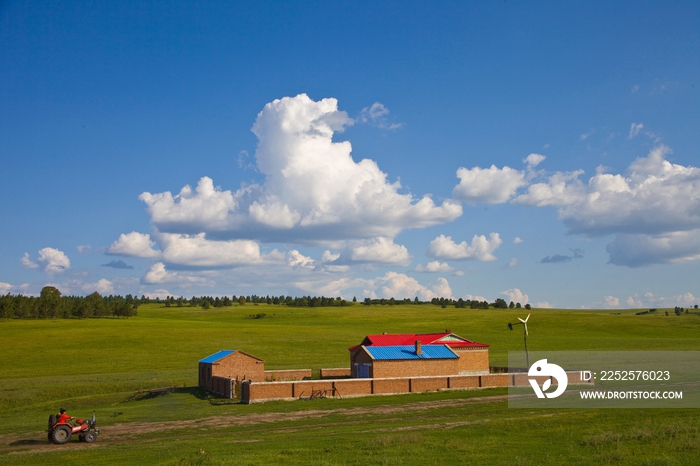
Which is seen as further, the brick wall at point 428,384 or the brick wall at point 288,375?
the brick wall at point 288,375

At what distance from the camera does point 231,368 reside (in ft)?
180

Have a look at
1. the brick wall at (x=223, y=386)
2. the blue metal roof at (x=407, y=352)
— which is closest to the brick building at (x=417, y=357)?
the blue metal roof at (x=407, y=352)

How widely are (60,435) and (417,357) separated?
1291 inches

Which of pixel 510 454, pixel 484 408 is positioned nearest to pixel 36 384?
pixel 484 408

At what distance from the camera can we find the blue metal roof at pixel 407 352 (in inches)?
2122

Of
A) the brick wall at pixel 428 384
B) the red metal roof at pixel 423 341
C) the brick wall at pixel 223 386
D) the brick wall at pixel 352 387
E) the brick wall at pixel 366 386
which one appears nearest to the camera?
the brick wall at pixel 366 386

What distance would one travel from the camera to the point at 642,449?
2177cm

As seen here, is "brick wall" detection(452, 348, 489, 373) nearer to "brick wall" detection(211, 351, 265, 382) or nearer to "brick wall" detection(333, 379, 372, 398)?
"brick wall" detection(333, 379, 372, 398)

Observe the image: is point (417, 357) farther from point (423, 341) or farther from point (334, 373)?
point (334, 373)

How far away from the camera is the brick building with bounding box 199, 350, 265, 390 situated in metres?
53.9

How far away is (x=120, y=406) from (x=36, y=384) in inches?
928

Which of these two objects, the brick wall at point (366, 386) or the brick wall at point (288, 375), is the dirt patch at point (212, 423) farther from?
the brick wall at point (288, 375)

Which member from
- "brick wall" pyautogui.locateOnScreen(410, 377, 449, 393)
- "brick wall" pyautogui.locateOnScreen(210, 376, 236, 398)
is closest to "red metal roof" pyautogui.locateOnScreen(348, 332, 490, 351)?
"brick wall" pyautogui.locateOnScreen(410, 377, 449, 393)

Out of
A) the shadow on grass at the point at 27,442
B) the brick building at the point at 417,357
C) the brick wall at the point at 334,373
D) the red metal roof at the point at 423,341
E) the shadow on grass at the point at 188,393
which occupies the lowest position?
the shadow on grass at the point at 188,393
